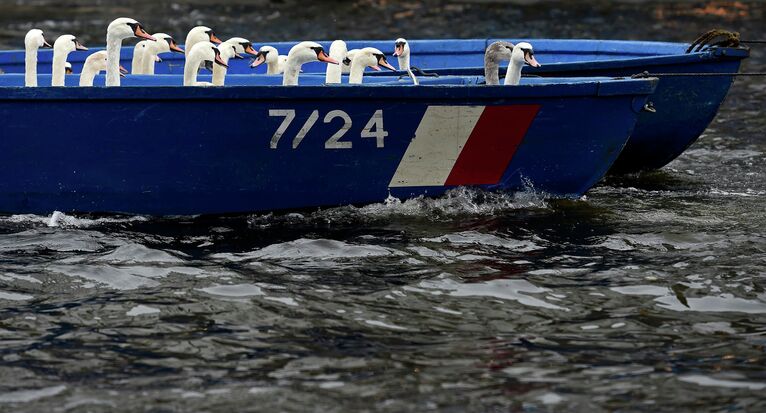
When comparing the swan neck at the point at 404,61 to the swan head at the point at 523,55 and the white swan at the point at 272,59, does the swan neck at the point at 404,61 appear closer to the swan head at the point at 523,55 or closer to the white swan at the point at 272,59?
the swan head at the point at 523,55

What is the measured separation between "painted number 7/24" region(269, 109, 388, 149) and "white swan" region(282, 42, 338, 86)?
0.77 m

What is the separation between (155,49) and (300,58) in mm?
2552

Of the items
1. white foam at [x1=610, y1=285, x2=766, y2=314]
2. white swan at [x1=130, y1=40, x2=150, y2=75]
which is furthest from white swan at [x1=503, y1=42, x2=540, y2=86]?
white swan at [x1=130, y1=40, x2=150, y2=75]

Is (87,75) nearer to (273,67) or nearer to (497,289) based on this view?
(273,67)

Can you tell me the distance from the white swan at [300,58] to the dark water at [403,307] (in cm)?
114

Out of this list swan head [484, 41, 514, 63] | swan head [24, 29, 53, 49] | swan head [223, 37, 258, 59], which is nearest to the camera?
swan head [484, 41, 514, 63]

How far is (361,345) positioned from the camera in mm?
7203

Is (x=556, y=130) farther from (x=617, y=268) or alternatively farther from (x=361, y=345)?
(x=361, y=345)

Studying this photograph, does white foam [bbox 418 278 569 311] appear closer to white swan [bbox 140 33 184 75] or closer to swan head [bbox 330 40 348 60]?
swan head [bbox 330 40 348 60]

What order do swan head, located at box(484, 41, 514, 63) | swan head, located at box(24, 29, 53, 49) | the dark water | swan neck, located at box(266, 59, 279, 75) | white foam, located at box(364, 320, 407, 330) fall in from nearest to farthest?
the dark water < white foam, located at box(364, 320, 407, 330) < swan head, located at box(484, 41, 514, 63) < swan head, located at box(24, 29, 53, 49) < swan neck, located at box(266, 59, 279, 75)

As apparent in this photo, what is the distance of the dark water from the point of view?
259 inches

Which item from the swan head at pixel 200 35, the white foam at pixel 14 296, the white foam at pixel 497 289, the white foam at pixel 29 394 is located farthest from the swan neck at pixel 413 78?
the white foam at pixel 29 394

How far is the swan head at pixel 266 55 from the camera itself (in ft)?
36.7

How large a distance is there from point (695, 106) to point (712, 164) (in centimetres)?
137
